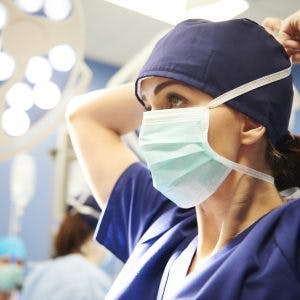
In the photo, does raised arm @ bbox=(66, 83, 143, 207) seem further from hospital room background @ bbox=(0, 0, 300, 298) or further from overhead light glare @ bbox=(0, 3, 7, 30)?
overhead light glare @ bbox=(0, 3, 7, 30)

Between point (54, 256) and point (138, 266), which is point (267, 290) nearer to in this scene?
point (138, 266)

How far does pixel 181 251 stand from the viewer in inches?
40.1

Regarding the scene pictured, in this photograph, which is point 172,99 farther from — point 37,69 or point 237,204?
point 37,69

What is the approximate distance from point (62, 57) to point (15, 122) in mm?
259

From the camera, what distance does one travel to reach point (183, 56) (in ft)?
3.09

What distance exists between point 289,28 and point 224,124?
0.88ft

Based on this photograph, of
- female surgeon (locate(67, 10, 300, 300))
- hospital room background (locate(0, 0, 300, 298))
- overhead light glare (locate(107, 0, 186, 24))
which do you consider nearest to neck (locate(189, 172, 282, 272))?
female surgeon (locate(67, 10, 300, 300))

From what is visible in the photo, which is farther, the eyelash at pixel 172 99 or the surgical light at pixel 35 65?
the surgical light at pixel 35 65

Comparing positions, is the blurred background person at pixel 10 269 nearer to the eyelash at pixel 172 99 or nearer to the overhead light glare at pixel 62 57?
the overhead light glare at pixel 62 57

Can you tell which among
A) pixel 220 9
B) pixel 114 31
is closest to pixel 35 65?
pixel 220 9

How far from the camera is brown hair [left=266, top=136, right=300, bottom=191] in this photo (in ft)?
3.13

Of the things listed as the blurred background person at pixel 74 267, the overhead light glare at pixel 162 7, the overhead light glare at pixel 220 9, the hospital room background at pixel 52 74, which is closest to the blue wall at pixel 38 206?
the hospital room background at pixel 52 74

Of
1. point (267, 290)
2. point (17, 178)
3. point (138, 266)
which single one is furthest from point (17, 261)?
point (267, 290)

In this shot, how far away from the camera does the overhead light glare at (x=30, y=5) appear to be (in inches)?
57.3
